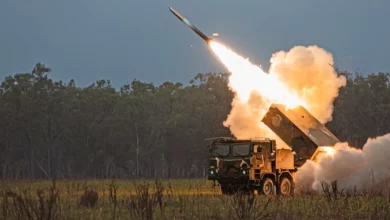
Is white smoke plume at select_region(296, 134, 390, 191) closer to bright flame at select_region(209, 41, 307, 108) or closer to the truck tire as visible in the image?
the truck tire

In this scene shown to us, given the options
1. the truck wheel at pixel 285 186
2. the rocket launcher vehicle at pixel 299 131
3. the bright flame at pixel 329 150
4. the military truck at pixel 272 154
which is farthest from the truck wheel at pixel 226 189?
the bright flame at pixel 329 150

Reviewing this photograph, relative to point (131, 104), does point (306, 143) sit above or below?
below

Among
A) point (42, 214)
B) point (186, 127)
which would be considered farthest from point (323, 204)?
point (186, 127)

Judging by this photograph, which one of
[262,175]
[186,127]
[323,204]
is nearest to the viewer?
[323,204]

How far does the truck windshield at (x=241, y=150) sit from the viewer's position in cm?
2944

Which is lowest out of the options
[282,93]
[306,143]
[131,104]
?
[306,143]

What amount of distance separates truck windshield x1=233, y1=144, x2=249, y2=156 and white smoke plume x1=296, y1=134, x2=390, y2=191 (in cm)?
278

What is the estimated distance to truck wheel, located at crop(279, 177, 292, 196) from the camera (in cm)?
3005

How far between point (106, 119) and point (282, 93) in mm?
57336

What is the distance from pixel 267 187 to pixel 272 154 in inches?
57.3

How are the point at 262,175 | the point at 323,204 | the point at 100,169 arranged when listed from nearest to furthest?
the point at 323,204
the point at 262,175
the point at 100,169

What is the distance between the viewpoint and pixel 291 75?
34.0m

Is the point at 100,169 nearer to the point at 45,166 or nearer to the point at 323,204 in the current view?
the point at 45,166

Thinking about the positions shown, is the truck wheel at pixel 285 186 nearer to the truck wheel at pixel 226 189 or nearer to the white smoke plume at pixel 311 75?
the truck wheel at pixel 226 189
